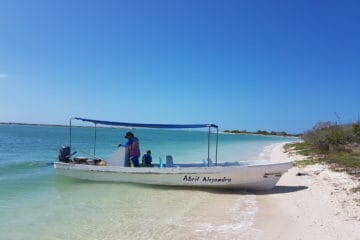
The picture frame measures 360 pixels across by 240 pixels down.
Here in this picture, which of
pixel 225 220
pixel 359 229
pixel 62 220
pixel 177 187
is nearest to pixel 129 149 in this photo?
pixel 177 187

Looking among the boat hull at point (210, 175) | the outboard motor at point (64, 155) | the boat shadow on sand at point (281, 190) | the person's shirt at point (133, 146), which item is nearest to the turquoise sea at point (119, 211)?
the boat hull at point (210, 175)

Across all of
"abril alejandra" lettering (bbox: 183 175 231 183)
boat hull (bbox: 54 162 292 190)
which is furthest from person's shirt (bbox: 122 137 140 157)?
"abril alejandra" lettering (bbox: 183 175 231 183)

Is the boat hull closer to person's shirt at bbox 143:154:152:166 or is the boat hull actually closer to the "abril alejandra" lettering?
the "abril alejandra" lettering

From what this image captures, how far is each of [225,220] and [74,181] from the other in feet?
26.3

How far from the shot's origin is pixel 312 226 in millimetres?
7285

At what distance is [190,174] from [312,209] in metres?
4.31

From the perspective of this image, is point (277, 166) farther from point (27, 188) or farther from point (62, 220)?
point (27, 188)

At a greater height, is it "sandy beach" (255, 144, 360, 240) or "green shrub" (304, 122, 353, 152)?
"green shrub" (304, 122, 353, 152)

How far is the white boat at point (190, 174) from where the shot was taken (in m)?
11.1

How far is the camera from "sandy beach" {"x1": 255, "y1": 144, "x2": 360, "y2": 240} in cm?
684

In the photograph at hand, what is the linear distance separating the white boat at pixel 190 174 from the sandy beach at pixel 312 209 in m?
0.67

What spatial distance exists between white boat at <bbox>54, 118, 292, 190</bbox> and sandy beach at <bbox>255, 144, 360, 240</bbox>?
0.67 m

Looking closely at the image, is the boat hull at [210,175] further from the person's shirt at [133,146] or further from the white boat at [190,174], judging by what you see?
the person's shirt at [133,146]

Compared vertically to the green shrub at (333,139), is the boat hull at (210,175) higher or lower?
lower
